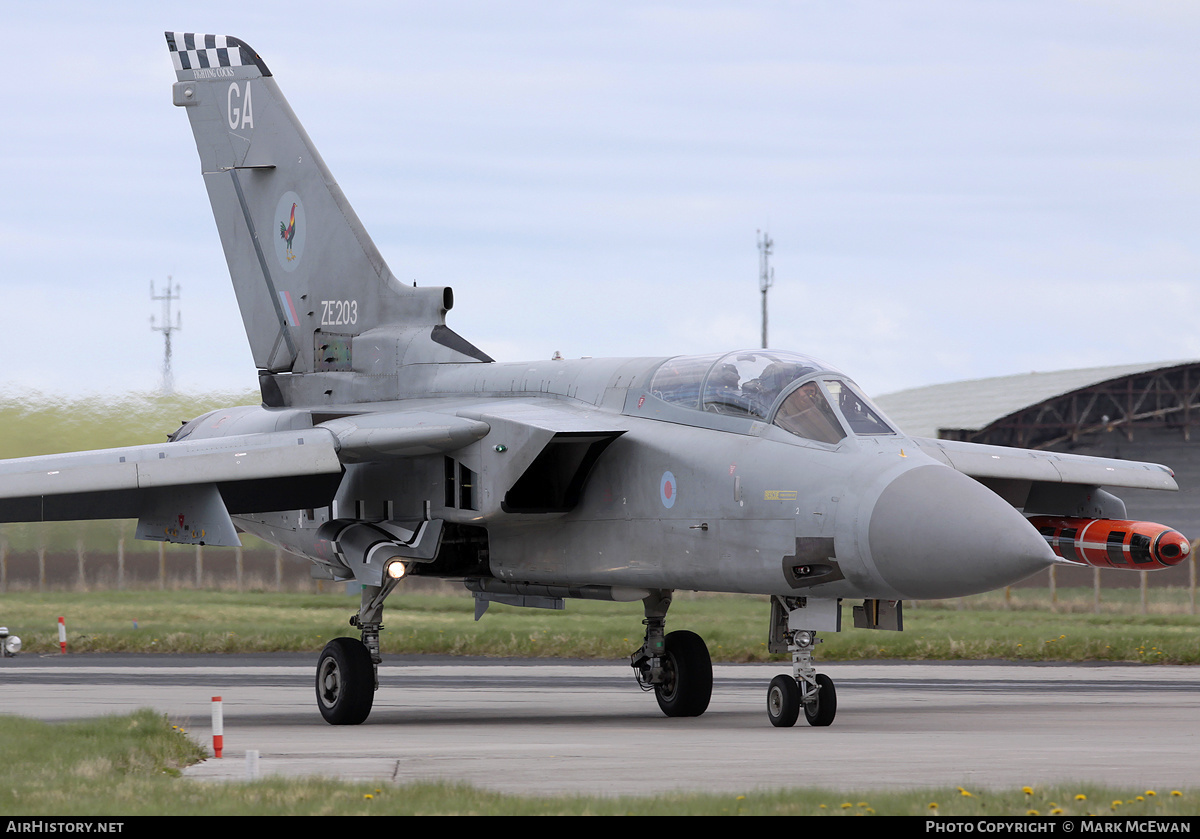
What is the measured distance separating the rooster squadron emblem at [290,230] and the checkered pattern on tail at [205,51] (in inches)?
79.1

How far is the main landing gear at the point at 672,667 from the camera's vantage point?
1569 centimetres

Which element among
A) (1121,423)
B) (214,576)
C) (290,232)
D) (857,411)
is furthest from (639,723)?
(1121,423)

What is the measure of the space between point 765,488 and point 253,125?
31.8 feet

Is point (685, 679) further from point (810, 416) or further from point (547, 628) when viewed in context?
point (547, 628)

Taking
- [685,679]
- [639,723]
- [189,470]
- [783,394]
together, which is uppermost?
[783,394]

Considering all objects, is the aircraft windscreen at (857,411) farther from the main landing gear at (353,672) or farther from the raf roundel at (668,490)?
the main landing gear at (353,672)

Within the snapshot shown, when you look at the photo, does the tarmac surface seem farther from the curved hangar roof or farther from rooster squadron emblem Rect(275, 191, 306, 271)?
the curved hangar roof

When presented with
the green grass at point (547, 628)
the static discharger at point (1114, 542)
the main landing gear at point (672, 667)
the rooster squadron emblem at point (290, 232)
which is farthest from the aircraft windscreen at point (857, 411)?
the green grass at point (547, 628)

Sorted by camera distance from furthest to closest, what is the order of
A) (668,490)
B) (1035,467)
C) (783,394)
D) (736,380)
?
(1035,467), (668,490), (736,380), (783,394)

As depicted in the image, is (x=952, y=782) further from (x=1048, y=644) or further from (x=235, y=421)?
(x=1048, y=644)

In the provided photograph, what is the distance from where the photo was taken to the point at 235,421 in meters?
17.8

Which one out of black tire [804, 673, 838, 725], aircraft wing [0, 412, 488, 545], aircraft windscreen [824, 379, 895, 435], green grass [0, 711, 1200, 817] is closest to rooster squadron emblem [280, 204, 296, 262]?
aircraft wing [0, 412, 488, 545]

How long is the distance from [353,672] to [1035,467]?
7114mm

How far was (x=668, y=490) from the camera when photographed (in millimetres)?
13531
